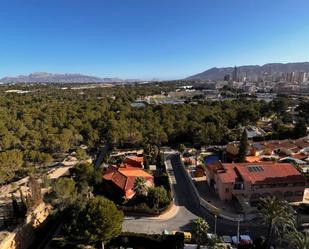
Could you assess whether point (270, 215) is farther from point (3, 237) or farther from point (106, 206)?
point (3, 237)

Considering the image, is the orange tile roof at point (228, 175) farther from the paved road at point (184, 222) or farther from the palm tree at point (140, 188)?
the palm tree at point (140, 188)

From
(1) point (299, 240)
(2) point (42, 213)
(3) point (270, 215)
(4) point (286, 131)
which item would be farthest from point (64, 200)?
(4) point (286, 131)

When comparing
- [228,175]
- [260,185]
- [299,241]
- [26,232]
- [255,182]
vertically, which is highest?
[299,241]

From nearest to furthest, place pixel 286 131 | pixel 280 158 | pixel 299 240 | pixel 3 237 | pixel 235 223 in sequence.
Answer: pixel 299 240, pixel 3 237, pixel 235 223, pixel 280 158, pixel 286 131

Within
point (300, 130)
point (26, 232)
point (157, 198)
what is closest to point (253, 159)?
point (300, 130)

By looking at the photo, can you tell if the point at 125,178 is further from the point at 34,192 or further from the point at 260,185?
the point at 260,185

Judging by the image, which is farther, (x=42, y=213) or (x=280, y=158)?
(x=280, y=158)
